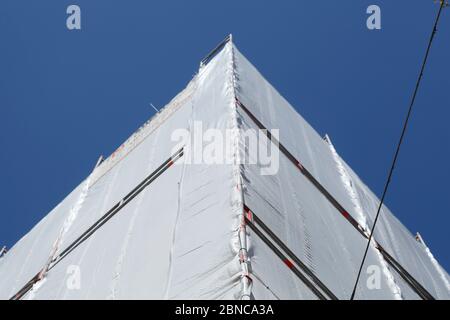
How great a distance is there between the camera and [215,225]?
7000 millimetres

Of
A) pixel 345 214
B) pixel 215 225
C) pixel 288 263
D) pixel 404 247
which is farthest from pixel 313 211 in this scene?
pixel 404 247

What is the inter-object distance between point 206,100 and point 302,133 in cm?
238

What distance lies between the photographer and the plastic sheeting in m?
6.50

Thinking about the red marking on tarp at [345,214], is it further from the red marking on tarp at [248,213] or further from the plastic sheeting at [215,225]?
the red marking on tarp at [248,213]

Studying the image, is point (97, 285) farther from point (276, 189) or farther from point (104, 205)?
point (104, 205)

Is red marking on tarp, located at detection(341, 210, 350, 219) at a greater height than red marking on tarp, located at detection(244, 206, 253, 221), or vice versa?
red marking on tarp, located at detection(341, 210, 350, 219)

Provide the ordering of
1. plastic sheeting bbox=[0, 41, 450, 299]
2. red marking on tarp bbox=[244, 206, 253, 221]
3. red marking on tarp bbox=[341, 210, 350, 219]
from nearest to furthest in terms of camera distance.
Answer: plastic sheeting bbox=[0, 41, 450, 299] < red marking on tarp bbox=[244, 206, 253, 221] < red marking on tarp bbox=[341, 210, 350, 219]

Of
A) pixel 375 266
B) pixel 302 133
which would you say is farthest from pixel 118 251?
pixel 302 133

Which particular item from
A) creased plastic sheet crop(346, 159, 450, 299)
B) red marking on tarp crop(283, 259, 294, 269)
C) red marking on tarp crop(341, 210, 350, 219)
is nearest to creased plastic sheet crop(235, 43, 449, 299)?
creased plastic sheet crop(346, 159, 450, 299)

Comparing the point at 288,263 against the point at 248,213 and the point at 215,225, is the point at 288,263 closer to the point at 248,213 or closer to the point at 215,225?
the point at 248,213

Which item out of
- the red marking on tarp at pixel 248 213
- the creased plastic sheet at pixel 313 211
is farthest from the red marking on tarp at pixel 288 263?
the red marking on tarp at pixel 248 213

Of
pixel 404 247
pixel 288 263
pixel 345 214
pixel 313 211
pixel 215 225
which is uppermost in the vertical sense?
A: pixel 404 247

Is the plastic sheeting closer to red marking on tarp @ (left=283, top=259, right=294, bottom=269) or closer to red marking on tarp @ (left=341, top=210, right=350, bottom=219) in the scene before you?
red marking on tarp @ (left=283, top=259, right=294, bottom=269)

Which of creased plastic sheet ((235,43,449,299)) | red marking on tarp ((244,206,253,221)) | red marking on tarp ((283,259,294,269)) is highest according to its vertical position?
creased plastic sheet ((235,43,449,299))
